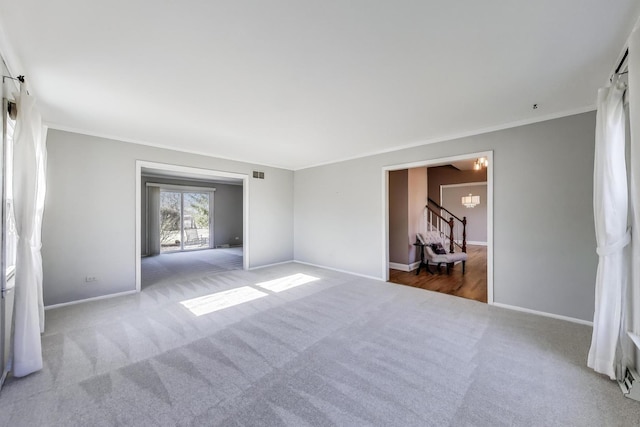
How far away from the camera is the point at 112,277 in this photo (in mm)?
3855

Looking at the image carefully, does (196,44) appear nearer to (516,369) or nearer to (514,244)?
(516,369)

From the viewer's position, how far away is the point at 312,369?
2.06m

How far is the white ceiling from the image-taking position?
150cm

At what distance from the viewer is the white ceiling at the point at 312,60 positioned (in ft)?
4.93

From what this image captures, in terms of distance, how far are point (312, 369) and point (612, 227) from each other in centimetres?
267

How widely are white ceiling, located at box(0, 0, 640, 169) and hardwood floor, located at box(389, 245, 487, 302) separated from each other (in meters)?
2.65

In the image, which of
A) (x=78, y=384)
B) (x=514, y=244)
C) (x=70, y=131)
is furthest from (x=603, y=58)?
(x=70, y=131)

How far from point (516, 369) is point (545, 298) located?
1.65 metres

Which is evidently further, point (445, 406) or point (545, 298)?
point (545, 298)

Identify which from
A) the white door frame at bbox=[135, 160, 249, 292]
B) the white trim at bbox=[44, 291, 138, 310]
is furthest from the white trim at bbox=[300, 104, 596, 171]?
the white trim at bbox=[44, 291, 138, 310]

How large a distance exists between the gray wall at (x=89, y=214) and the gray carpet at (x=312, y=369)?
0.47 meters

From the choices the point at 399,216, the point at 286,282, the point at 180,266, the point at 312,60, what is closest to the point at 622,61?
the point at 312,60

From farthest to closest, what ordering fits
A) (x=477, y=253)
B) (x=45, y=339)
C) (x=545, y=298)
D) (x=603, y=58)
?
(x=477, y=253) → (x=545, y=298) → (x=45, y=339) → (x=603, y=58)

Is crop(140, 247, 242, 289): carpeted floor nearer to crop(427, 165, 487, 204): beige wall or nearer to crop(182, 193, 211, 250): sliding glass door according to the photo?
crop(182, 193, 211, 250): sliding glass door
